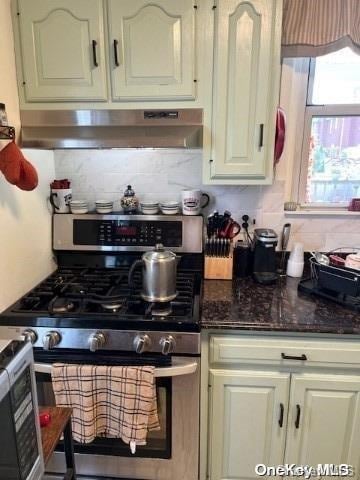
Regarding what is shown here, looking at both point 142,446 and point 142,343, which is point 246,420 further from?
point 142,343

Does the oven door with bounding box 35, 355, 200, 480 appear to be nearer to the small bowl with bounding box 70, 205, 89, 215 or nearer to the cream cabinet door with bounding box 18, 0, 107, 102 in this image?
the small bowl with bounding box 70, 205, 89, 215

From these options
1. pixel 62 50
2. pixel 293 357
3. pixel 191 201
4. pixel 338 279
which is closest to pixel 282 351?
pixel 293 357

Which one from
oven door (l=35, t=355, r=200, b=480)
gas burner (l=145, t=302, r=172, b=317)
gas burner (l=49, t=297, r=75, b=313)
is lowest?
oven door (l=35, t=355, r=200, b=480)

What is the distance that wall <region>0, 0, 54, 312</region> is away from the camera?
1396mm

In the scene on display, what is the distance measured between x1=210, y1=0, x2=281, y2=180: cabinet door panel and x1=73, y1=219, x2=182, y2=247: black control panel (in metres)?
0.41

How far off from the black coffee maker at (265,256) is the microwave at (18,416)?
4.11ft

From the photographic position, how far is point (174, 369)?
1317mm

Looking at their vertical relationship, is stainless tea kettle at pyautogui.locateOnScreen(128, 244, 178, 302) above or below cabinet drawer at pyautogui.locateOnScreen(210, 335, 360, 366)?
above

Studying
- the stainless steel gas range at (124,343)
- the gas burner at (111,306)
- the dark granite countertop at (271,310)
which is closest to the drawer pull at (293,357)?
the dark granite countertop at (271,310)

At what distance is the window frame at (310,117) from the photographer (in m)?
1.80

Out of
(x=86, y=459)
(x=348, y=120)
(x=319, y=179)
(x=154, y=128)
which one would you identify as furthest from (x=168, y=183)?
(x=86, y=459)

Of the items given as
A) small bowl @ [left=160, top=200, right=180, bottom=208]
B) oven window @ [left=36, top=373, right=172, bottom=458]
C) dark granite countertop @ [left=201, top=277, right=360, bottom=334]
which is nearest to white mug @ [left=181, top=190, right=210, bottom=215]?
small bowl @ [left=160, top=200, right=180, bottom=208]

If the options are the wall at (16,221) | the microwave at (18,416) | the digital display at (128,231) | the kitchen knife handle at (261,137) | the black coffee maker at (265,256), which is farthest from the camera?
the digital display at (128,231)

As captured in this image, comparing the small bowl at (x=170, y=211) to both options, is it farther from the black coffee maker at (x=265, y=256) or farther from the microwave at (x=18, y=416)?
the microwave at (x=18, y=416)
